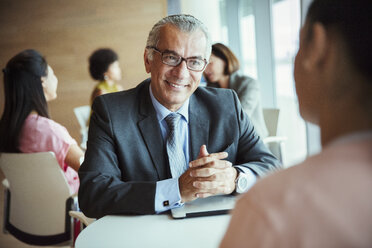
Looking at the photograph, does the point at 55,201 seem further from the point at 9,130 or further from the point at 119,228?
the point at 119,228

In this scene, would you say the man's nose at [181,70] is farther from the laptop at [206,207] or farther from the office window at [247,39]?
the office window at [247,39]

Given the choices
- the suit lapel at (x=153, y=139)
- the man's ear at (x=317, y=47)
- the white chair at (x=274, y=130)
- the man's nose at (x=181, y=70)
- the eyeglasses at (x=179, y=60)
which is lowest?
the white chair at (x=274, y=130)

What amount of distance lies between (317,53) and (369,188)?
216 millimetres

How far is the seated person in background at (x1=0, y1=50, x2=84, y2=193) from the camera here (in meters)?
2.63

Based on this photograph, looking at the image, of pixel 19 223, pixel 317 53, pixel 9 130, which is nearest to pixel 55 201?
pixel 19 223

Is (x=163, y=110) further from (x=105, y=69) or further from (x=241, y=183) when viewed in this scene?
(x=105, y=69)

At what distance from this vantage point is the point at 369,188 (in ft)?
1.48

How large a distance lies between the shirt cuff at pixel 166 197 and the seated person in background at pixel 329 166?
2.80 ft

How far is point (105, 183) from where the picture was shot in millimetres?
1493

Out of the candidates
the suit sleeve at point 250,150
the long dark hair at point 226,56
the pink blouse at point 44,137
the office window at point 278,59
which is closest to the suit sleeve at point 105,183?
the suit sleeve at point 250,150

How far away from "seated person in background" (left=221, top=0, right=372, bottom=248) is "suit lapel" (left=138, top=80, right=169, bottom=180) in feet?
3.69

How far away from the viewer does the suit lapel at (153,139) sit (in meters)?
1.67

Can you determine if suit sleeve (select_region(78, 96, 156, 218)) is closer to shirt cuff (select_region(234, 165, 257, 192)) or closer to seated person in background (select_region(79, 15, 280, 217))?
seated person in background (select_region(79, 15, 280, 217))

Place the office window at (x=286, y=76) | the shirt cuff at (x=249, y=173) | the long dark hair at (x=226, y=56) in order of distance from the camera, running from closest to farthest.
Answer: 1. the shirt cuff at (x=249, y=173)
2. the long dark hair at (x=226, y=56)
3. the office window at (x=286, y=76)
